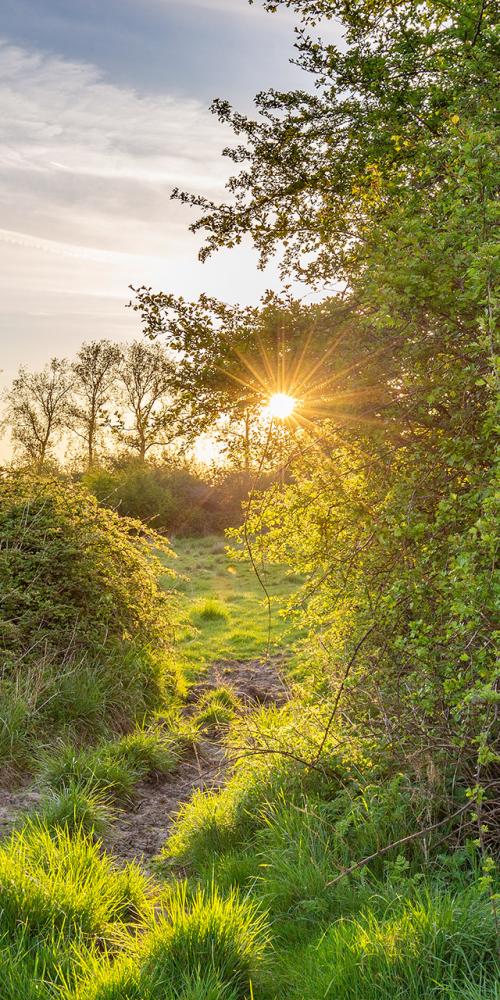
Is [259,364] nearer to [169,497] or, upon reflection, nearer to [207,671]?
[207,671]

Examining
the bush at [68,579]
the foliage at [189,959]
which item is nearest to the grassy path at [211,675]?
the bush at [68,579]

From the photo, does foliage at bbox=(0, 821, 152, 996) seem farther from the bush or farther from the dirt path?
the bush

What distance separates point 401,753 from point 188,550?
19757mm

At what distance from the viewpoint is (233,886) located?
379 cm

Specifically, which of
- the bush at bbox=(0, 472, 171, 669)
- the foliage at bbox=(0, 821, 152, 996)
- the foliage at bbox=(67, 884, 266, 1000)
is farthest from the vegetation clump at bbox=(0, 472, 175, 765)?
the foliage at bbox=(67, 884, 266, 1000)

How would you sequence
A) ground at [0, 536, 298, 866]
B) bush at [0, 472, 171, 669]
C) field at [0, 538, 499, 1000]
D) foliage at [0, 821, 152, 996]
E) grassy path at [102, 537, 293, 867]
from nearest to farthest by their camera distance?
field at [0, 538, 499, 1000]
foliage at [0, 821, 152, 996]
ground at [0, 536, 298, 866]
grassy path at [102, 537, 293, 867]
bush at [0, 472, 171, 669]

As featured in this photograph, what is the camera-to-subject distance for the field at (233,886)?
2621mm

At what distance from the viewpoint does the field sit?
2621mm

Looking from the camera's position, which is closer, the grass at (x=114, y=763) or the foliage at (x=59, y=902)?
the foliage at (x=59, y=902)

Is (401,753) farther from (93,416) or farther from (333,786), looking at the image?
(93,416)

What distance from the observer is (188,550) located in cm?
2334

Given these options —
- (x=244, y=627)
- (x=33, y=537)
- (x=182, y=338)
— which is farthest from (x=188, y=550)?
(x=182, y=338)

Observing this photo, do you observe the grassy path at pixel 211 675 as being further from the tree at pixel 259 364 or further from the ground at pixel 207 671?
the tree at pixel 259 364

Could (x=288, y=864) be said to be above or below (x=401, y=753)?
below
